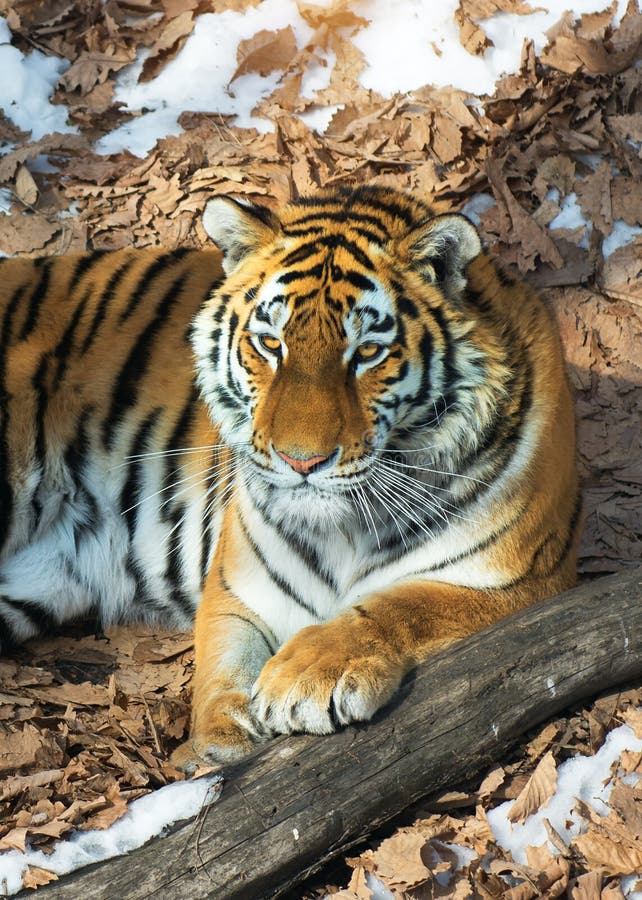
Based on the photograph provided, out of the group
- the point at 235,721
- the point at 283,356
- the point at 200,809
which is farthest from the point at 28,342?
the point at 200,809

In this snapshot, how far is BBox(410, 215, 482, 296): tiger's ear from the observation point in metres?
2.90

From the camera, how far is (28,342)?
412 centimetres

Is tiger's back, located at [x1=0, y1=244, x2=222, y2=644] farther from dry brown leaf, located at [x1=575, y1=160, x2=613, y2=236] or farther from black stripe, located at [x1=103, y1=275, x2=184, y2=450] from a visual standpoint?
dry brown leaf, located at [x1=575, y1=160, x2=613, y2=236]

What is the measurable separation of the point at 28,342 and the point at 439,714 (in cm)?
220

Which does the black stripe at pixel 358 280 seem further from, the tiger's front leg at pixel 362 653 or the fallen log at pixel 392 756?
the fallen log at pixel 392 756

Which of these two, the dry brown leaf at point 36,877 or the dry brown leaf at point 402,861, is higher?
the dry brown leaf at point 36,877

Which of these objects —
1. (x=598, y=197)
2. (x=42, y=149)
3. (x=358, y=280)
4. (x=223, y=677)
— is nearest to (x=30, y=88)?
(x=42, y=149)

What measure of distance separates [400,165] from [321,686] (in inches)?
130

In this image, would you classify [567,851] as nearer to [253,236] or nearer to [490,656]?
[490,656]

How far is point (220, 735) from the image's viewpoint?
3.01 m

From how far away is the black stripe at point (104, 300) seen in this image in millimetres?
4160

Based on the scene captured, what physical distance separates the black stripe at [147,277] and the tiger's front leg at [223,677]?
1.12 metres

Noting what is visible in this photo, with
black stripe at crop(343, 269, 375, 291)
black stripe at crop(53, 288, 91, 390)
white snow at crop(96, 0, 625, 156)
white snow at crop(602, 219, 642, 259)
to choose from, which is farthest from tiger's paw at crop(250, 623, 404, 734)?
white snow at crop(96, 0, 625, 156)

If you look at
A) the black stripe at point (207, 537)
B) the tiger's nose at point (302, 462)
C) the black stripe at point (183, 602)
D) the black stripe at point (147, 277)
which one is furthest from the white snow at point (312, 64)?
the tiger's nose at point (302, 462)
